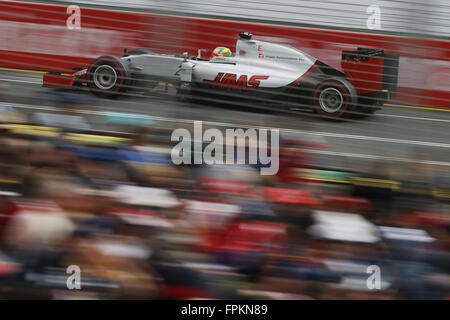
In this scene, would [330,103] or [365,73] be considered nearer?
[330,103]

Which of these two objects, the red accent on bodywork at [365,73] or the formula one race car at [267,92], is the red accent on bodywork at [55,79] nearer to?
the formula one race car at [267,92]

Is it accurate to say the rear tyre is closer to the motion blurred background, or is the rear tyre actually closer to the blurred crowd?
the motion blurred background

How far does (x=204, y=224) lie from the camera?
2354mm

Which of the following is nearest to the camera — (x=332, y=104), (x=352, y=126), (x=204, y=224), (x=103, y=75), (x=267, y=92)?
(x=332, y=104)

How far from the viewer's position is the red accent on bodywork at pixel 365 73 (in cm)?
238

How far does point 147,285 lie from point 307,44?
1237mm

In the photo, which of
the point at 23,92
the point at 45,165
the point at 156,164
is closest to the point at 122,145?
the point at 156,164

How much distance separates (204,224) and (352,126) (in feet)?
2.53

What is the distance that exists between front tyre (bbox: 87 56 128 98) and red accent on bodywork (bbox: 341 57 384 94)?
37.0 inches

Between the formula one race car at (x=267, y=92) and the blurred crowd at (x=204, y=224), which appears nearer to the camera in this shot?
the blurred crowd at (x=204, y=224)

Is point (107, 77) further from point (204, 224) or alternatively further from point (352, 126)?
point (352, 126)

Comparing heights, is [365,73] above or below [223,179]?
above

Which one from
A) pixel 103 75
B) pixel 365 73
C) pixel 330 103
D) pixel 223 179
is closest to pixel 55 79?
pixel 103 75

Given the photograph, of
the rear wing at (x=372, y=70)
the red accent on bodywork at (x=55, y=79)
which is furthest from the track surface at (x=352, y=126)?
the red accent on bodywork at (x=55, y=79)
